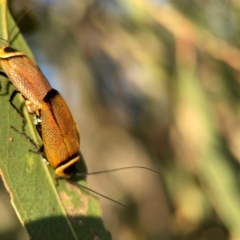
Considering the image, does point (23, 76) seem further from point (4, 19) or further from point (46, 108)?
point (4, 19)

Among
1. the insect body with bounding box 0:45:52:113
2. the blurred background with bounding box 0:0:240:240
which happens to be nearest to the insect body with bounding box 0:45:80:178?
the insect body with bounding box 0:45:52:113

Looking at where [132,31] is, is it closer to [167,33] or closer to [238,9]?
[167,33]

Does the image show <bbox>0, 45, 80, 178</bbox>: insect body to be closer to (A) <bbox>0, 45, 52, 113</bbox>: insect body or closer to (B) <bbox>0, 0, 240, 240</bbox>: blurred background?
(A) <bbox>0, 45, 52, 113</bbox>: insect body

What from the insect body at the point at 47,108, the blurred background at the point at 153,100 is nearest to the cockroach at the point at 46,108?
the insect body at the point at 47,108

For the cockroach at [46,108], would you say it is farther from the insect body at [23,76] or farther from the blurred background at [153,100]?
the blurred background at [153,100]

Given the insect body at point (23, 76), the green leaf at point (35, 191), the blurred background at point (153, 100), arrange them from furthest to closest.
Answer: the blurred background at point (153, 100)
the insect body at point (23, 76)
the green leaf at point (35, 191)

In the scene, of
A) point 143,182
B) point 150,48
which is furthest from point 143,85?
point 143,182
